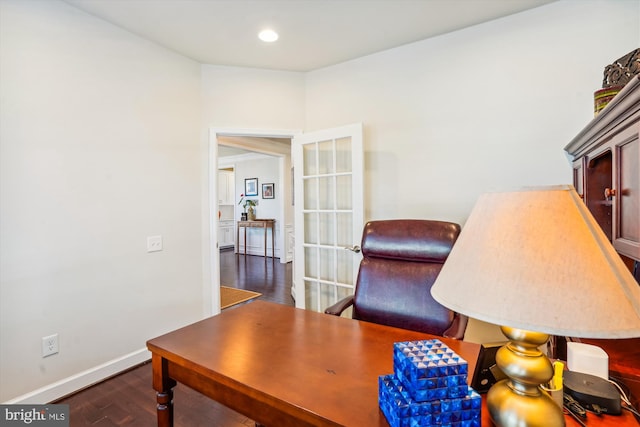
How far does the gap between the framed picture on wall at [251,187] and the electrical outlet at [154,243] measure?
4.57 metres

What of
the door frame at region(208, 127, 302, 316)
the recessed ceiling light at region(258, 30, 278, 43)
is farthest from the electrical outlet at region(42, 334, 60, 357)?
the recessed ceiling light at region(258, 30, 278, 43)

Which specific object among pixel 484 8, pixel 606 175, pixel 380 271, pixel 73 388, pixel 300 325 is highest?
pixel 484 8

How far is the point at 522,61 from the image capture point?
2281mm

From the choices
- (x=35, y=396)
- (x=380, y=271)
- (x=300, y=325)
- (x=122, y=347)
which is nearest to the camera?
(x=300, y=325)

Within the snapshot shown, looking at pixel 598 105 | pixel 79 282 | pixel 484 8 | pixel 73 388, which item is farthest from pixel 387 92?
pixel 73 388

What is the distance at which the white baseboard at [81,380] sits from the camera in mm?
1966

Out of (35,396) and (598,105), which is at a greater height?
(598,105)

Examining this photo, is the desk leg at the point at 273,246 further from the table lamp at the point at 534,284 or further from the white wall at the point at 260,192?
the table lamp at the point at 534,284

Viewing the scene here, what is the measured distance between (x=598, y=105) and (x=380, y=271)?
1473 mm

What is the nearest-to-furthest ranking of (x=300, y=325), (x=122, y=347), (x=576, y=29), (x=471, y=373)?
(x=471, y=373), (x=300, y=325), (x=576, y=29), (x=122, y=347)

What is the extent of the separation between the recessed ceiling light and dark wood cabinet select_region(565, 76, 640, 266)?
2218 mm

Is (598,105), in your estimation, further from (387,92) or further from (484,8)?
(387,92)

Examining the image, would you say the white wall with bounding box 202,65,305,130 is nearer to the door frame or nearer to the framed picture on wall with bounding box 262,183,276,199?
the door frame

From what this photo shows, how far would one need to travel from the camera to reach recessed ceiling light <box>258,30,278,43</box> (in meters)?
2.48
